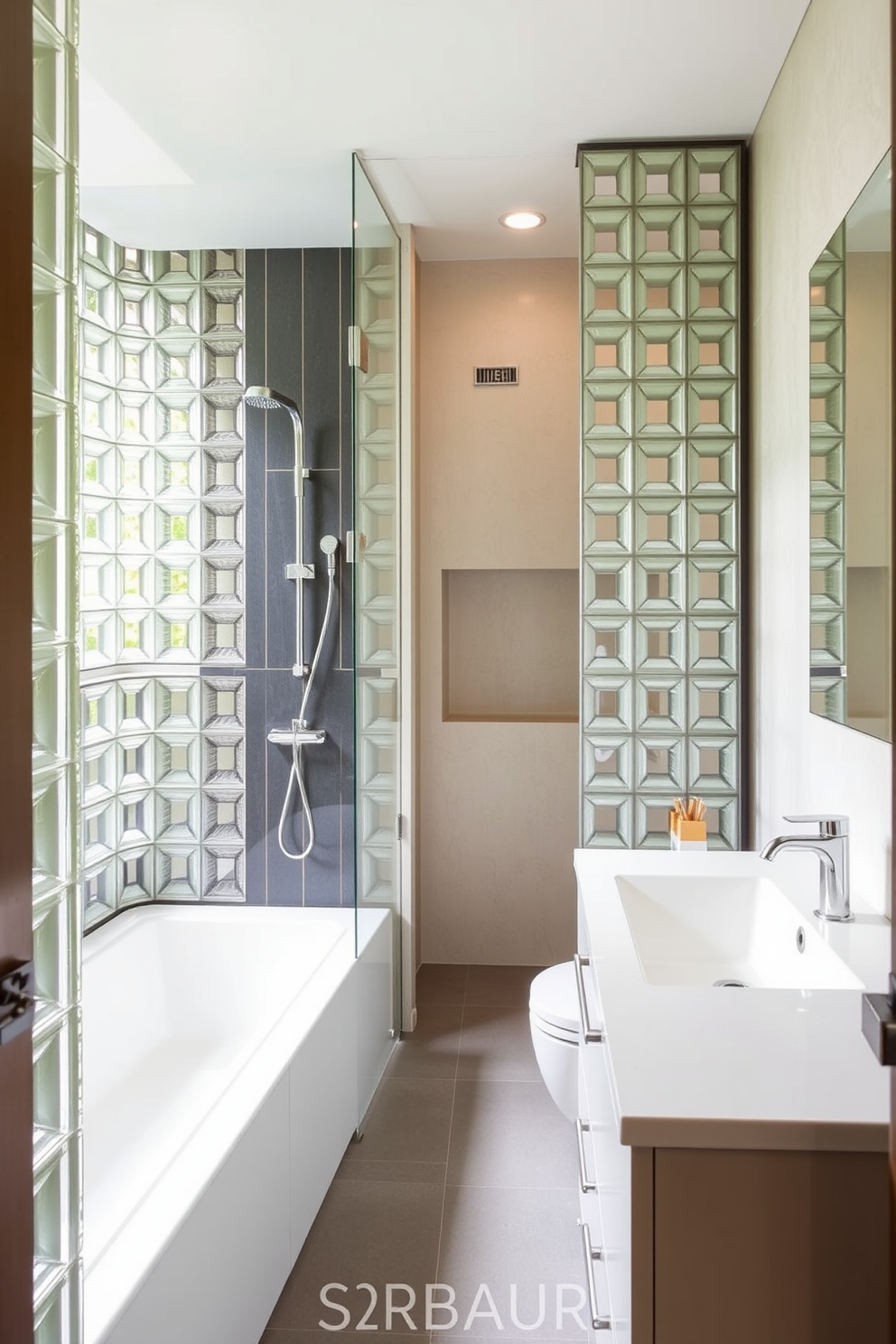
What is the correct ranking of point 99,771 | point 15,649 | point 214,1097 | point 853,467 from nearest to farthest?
1. point 15,649
2. point 853,467
3. point 214,1097
4. point 99,771

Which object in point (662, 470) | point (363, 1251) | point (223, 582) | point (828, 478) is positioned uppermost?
point (662, 470)

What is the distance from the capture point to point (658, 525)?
2619 millimetres

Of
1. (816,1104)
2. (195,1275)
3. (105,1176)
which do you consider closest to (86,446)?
(105,1176)

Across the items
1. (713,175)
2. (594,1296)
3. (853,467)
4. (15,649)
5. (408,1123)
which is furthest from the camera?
(408,1123)

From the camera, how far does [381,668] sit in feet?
9.46

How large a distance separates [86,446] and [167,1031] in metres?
1.83

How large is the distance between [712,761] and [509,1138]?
1154 millimetres

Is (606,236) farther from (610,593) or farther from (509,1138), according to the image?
(509,1138)

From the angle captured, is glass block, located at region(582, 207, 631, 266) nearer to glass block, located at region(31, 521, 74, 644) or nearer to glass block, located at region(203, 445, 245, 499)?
glass block, located at region(203, 445, 245, 499)

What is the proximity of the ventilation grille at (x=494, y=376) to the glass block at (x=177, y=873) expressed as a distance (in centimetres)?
200

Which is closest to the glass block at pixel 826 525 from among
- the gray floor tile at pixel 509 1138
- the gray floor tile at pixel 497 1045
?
the gray floor tile at pixel 509 1138

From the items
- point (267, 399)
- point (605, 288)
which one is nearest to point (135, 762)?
point (267, 399)

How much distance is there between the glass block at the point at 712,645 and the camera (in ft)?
8.53

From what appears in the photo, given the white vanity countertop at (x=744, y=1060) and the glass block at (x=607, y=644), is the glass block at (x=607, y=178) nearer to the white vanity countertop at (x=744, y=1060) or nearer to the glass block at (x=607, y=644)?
the glass block at (x=607, y=644)
